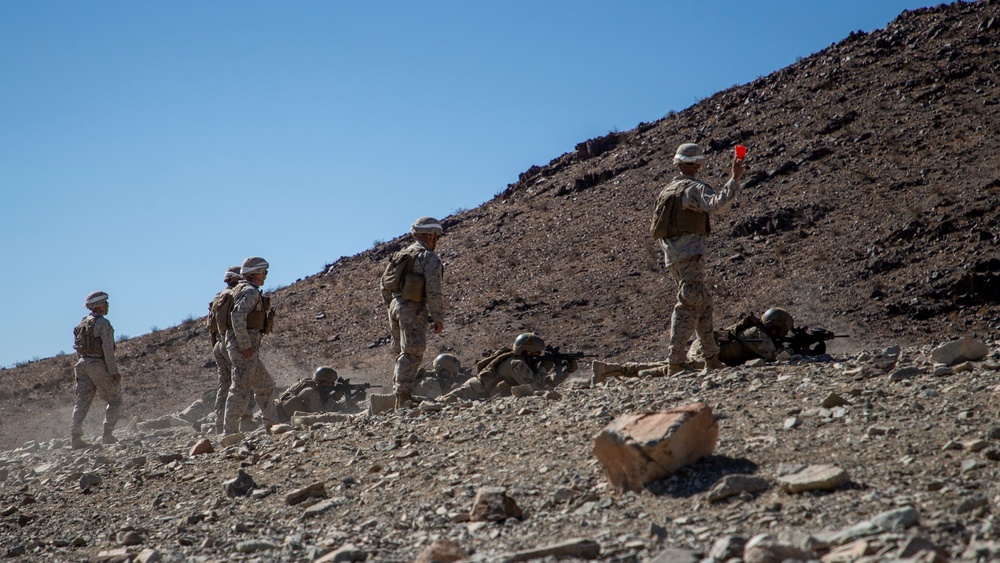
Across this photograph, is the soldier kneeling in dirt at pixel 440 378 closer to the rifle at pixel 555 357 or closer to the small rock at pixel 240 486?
the rifle at pixel 555 357

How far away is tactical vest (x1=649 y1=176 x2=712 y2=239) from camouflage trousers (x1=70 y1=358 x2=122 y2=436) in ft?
27.7

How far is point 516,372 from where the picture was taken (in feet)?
43.1

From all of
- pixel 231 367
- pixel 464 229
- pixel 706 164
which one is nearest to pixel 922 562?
pixel 231 367

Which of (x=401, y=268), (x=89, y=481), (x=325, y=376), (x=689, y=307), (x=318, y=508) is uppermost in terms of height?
(x=401, y=268)

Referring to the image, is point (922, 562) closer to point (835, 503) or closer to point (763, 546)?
point (763, 546)

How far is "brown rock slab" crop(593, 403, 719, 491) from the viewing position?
5660 mm

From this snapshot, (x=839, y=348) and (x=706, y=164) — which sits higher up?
(x=706, y=164)

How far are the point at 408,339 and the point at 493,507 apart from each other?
469cm

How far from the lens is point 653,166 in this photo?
31.2 metres

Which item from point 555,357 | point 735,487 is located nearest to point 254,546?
point 735,487

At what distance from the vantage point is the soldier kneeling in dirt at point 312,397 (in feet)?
49.4

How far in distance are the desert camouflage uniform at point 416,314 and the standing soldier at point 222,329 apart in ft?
7.44

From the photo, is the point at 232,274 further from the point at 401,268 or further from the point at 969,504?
the point at 969,504

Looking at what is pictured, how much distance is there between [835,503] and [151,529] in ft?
16.0
